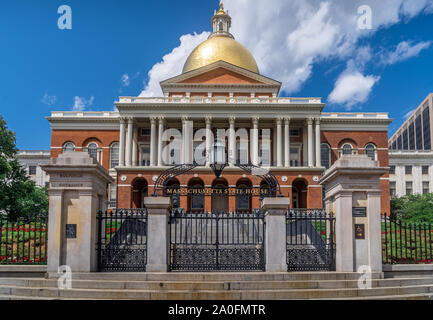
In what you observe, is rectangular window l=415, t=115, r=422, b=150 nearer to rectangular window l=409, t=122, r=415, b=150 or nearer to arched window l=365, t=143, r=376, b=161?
rectangular window l=409, t=122, r=415, b=150

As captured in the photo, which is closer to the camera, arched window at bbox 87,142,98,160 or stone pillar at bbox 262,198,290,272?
stone pillar at bbox 262,198,290,272

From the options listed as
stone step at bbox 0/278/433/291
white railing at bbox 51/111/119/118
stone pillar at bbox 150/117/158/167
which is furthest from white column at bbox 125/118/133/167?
stone step at bbox 0/278/433/291

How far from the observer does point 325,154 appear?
186 feet

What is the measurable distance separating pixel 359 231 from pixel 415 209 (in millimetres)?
46860

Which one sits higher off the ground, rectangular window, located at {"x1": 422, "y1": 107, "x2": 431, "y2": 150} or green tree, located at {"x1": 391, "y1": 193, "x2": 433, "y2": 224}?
rectangular window, located at {"x1": 422, "y1": 107, "x2": 431, "y2": 150}

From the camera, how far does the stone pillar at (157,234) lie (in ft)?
39.1

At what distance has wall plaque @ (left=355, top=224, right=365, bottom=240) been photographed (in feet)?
39.1

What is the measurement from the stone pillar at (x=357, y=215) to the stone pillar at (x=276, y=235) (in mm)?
1486

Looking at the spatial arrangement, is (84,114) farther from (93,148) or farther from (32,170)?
(32,170)

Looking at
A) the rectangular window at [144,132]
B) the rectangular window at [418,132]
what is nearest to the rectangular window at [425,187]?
the rectangular window at [144,132]

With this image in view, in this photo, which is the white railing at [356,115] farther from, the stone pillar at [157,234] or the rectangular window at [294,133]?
the stone pillar at [157,234]

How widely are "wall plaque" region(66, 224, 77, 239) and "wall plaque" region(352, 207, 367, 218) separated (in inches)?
299
